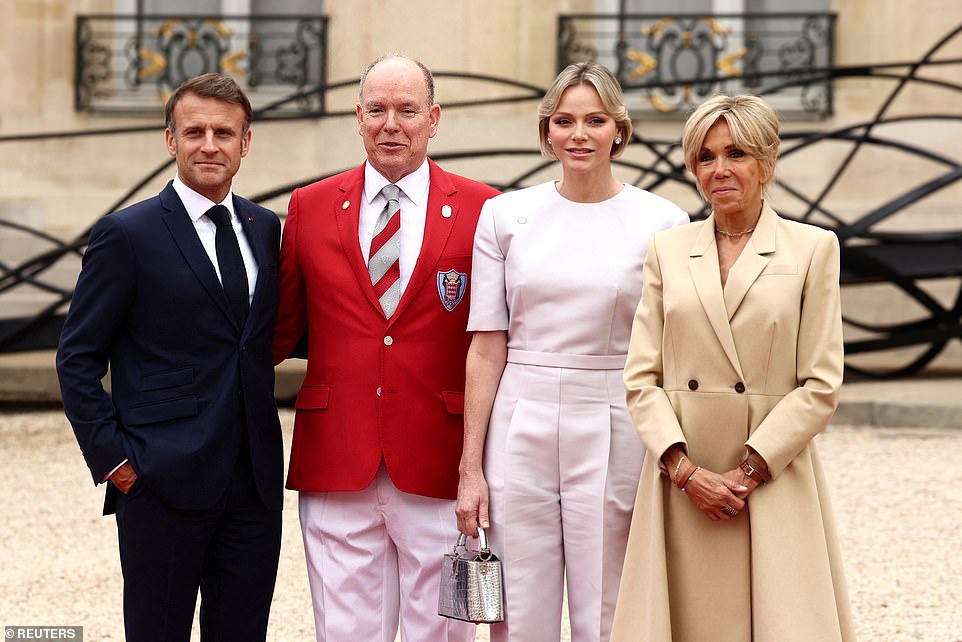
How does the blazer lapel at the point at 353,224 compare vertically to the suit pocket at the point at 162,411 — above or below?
above

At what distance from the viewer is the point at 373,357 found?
10.2ft

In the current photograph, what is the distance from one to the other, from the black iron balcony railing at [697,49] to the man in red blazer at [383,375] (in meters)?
8.12

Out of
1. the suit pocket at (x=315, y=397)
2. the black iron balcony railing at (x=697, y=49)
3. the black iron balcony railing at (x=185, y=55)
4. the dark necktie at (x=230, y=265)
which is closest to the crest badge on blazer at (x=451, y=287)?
the suit pocket at (x=315, y=397)

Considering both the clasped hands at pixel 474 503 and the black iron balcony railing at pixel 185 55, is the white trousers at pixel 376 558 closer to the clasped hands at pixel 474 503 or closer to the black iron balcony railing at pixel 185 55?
the clasped hands at pixel 474 503

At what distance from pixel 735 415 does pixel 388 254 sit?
99 cm

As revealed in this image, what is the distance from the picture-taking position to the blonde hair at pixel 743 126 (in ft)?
8.84

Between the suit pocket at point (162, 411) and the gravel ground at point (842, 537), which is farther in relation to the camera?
the gravel ground at point (842, 537)

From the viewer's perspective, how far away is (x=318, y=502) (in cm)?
318

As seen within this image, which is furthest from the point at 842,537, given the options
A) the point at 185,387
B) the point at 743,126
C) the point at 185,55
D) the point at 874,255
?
the point at 185,55

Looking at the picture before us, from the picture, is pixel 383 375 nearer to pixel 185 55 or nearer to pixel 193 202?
pixel 193 202

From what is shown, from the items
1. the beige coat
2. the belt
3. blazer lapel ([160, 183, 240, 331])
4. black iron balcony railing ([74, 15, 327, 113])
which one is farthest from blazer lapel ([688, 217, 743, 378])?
black iron balcony railing ([74, 15, 327, 113])

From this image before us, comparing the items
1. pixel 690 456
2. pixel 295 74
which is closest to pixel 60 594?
pixel 690 456

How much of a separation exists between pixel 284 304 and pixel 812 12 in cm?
905

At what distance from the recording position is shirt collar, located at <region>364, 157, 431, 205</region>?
126 inches
